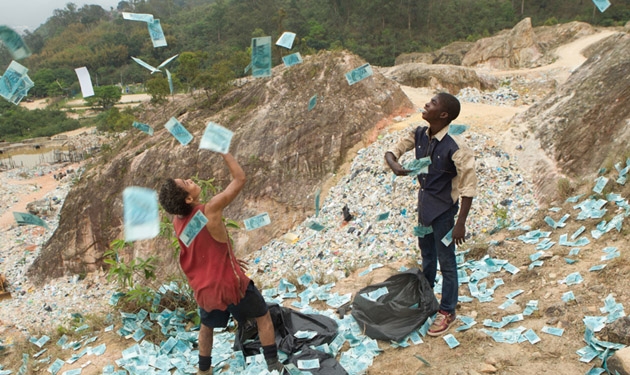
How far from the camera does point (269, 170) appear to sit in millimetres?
8781

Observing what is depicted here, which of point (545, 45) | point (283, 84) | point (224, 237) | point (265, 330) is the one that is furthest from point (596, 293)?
point (545, 45)

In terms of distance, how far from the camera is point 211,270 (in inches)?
94.7

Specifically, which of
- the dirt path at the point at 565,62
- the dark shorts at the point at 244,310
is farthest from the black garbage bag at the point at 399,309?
the dirt path at the point at 565,62

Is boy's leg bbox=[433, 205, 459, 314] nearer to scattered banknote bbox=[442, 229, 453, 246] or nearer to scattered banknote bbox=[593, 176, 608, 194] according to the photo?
scattered banknote bbox=[442, 229, 453, 246]

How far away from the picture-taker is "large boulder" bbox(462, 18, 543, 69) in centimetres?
1900

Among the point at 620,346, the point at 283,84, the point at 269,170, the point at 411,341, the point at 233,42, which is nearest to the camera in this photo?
the point at 620,346

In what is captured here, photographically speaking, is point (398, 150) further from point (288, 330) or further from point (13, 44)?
point (13, 44)

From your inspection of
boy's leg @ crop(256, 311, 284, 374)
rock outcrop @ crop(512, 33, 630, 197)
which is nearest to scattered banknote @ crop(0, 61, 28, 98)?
boy's leg @ crop(256, 311, 284, 374)

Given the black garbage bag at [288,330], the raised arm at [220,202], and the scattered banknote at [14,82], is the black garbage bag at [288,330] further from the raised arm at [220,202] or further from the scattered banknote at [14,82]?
the scattered banknote at [14,82]

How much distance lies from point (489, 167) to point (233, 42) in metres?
32.5

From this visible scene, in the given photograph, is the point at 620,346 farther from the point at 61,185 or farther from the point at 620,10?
the point at 620,10

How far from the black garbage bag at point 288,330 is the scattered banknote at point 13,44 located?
2.74 metres

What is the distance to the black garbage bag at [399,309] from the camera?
9.64 feet

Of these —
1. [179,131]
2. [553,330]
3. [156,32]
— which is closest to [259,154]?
[156,32]
